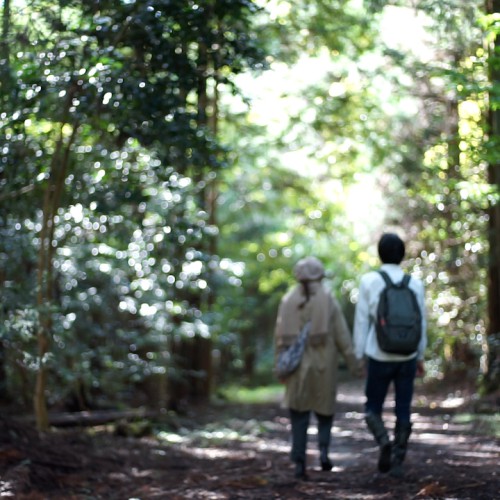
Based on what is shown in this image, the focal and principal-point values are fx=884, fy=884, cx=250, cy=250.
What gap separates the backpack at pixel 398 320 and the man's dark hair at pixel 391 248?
0.28 meters

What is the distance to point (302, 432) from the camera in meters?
8.25

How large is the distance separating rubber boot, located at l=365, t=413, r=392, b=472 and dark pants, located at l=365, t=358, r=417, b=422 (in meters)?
0.07

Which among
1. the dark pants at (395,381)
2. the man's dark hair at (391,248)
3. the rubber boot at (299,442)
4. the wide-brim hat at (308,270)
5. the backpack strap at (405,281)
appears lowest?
the rubber boot at (299,442)

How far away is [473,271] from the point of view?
1638 cm

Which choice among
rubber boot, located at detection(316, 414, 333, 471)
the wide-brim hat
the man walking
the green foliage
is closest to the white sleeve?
the man walking

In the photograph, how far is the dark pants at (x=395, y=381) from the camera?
299 inches

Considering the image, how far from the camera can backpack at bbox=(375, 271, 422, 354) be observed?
7387mm

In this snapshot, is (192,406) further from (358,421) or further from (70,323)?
(70,323)

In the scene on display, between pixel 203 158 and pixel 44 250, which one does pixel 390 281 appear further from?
pixel 44 250

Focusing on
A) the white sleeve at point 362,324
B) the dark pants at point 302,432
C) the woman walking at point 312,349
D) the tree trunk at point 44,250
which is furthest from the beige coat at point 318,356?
the tree trunk at point 44,250

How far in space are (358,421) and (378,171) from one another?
7.03 meters

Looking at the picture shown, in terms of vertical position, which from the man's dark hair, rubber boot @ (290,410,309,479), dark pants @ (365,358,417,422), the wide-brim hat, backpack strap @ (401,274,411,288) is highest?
the man's dark hair

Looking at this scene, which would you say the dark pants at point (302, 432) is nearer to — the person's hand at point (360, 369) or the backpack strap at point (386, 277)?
the person's hand at point (360, 369)

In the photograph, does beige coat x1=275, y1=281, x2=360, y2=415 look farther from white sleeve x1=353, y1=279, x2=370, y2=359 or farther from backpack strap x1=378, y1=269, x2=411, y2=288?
backpack strap x1=378, y1=269, x2=411, y2=288
